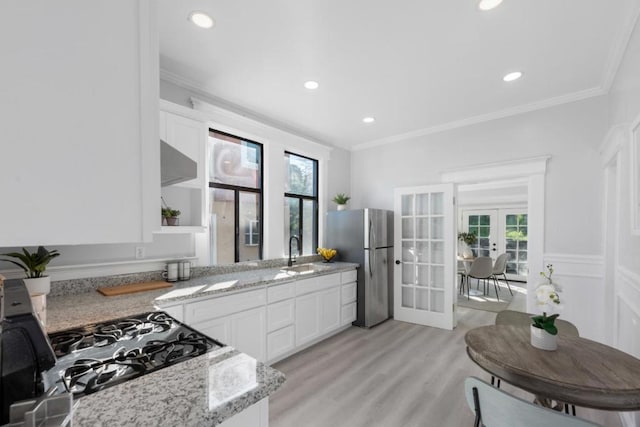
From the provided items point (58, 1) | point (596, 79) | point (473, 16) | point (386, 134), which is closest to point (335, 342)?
point (386, 134)

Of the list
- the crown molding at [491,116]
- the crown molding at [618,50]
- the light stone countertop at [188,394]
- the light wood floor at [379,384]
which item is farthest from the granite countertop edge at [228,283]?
the crown molding at [618,50]

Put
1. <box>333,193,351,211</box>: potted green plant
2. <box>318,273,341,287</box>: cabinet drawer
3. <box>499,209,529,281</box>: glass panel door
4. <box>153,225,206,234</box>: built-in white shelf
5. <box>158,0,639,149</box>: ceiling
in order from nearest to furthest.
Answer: <box>158,0,639,149</box>: ceiling → <box>153,225,206,234</box>: built-in white shelf → <box>318,273,341,287</box>: cabinet drawer → <box>333,193,351,211</box>: potted green plant → <box>499,209,529,281</box>: glass panel door

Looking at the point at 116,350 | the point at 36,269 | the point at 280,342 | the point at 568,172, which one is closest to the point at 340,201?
the point at 280,342

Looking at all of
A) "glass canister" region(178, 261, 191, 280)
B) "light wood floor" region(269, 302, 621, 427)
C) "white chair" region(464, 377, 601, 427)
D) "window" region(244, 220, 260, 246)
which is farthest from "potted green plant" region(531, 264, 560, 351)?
"window" region(244, 220, 260, 246)

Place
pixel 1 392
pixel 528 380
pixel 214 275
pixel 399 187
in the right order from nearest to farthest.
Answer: pixel 1 392
pixel 528 380
pixel 214 275
pixel 399 187

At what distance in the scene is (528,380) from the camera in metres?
1.35

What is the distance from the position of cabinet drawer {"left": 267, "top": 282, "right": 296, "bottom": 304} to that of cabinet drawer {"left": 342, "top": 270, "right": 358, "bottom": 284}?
88 centimetres

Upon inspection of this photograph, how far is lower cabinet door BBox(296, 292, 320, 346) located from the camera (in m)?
3.00

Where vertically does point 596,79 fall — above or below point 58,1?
above

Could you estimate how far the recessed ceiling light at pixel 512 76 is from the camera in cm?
258

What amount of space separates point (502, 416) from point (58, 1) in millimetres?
1748

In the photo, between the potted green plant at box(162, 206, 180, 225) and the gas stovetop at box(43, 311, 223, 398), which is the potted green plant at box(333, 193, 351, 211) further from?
the gas stovetop at box(43, 311, 223, 398)

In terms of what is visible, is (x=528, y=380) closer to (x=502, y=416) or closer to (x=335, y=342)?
(x=502, y=416)

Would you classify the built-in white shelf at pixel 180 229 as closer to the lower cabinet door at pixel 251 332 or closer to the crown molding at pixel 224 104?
the lower cabinet door at pixel 251 332
